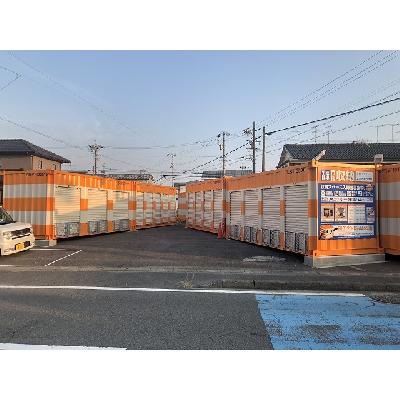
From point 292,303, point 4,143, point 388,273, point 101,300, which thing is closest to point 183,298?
point 101,300

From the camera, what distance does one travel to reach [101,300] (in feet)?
21.8

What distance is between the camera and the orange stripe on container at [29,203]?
1416 cm

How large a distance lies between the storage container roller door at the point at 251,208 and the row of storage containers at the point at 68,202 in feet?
26.6

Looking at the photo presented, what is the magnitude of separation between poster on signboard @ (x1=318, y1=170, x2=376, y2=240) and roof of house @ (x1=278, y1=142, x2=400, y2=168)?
27.6 meters

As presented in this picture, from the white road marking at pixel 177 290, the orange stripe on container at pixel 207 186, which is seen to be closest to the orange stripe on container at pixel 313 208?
the white road marking at pixel 177 290

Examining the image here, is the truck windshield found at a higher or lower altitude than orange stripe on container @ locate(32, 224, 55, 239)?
higher

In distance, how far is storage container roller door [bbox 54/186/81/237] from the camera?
14680 mm

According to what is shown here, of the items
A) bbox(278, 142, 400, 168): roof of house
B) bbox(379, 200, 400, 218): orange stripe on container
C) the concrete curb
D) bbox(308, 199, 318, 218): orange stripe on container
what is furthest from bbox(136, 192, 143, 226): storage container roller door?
bbox(278, 142, 400, 168): roof of house

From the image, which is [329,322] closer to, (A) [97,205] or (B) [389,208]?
(B) [389,208]

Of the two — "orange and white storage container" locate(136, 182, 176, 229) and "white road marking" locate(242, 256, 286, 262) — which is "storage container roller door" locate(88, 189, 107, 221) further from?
"white road marking" locate(242, 256, 286, 262)

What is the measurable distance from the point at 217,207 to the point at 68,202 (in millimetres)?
8124

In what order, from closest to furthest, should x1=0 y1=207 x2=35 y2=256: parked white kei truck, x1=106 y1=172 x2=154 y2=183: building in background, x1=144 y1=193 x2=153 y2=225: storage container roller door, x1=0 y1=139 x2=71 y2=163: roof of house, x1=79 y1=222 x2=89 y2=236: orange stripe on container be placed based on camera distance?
1. x1=0 y1=207 x2=35 y2=256: parked white kei truck
2. x1=79 y1=222 x2=89 y2=236: orange stripe on container
3. x1=144 y1=193 x2=153 y2=225: storage container roller door
4. x1=0 y1=139 x2=71 y2=163: roof of house
5. x1=106 y1=172 x2=154 y2=183: building in background

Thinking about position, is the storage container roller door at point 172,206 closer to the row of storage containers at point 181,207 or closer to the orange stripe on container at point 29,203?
the row of storage containers at point 181,207

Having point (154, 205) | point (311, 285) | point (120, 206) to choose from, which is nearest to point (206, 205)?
point (120, 206)
